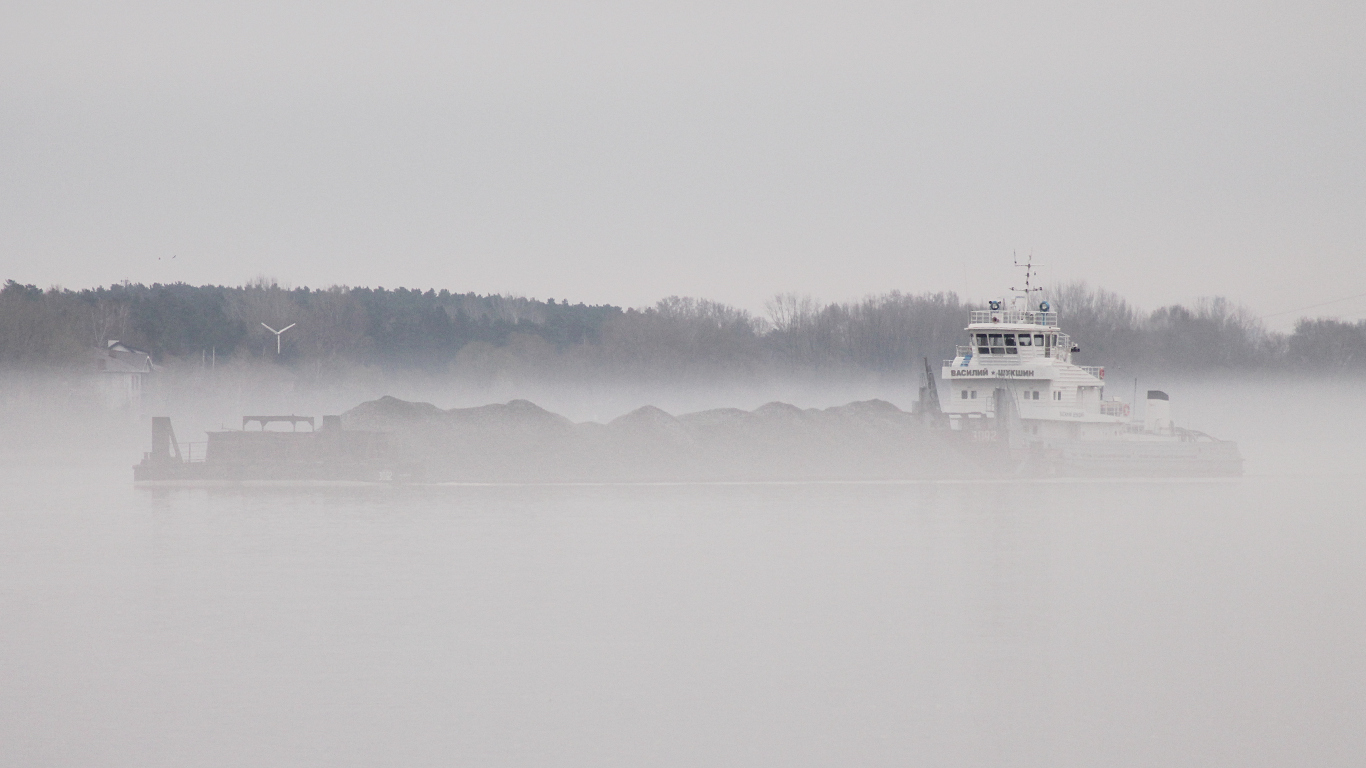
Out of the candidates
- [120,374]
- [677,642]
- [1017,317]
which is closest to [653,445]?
[1017,317]

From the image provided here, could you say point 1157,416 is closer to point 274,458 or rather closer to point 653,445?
point 653,445

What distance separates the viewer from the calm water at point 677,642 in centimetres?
974

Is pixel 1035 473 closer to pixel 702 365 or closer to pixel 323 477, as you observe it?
pixel 323 477

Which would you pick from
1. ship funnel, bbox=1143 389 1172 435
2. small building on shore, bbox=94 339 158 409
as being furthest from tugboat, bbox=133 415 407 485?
small building on shore, bbox=94 339 158 409

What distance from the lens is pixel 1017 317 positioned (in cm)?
3919

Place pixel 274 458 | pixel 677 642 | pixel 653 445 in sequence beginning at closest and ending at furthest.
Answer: pixel 677 642 → pixel 274 458 → pixel 653 445

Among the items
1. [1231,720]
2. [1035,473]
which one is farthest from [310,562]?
[1035,473]

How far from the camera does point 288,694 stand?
10945 mm

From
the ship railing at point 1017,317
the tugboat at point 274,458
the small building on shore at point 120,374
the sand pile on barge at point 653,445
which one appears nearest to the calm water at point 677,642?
the tugboat at point 274,458

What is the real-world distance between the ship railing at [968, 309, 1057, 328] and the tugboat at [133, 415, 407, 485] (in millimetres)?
18941

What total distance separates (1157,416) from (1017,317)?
5779mm

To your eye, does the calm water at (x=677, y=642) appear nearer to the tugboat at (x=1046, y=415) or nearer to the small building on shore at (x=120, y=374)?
the tugboat at (x=1046, y=415)

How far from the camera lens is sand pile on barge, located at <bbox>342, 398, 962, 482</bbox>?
118 ft

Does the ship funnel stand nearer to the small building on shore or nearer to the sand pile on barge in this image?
the sand pile on barge
